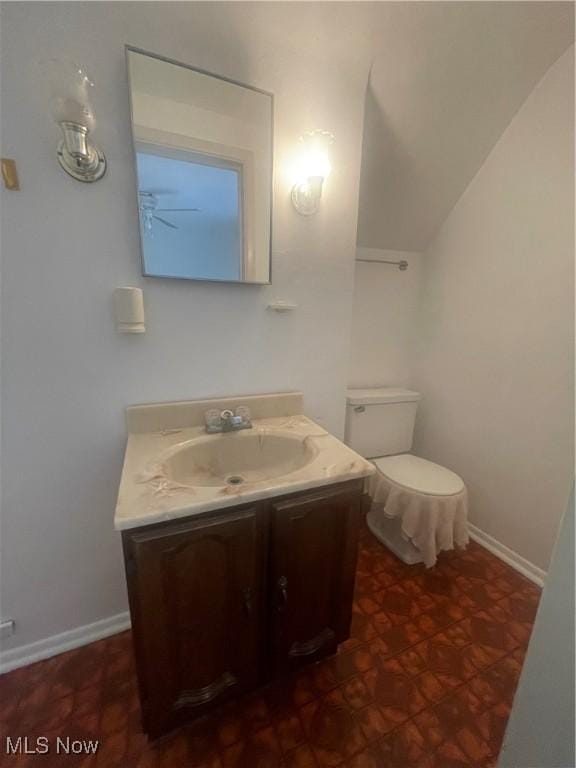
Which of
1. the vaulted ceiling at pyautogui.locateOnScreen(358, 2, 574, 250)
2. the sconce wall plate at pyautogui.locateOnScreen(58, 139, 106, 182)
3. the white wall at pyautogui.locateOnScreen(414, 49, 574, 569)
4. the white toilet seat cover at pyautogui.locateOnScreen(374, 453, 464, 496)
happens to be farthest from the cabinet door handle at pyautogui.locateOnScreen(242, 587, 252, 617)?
the vaulted ceiling at pyautogui.locateOnScreen(358, 2, 574, 250)

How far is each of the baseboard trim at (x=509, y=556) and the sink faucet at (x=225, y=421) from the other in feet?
5.09

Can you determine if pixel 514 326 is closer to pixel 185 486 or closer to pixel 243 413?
pixel 243 413

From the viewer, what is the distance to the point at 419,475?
160cm

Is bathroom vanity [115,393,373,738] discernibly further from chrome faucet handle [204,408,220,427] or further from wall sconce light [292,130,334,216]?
wall sconce light [292,130,334,216]

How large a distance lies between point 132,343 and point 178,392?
23 cm

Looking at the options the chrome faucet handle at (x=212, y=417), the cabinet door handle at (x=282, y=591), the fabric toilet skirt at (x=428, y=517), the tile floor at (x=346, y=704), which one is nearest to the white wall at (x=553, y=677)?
the tile floor at (x=346, y=704)

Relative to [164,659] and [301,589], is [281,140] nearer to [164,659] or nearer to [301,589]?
[301,589]

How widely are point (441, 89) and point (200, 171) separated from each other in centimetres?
105

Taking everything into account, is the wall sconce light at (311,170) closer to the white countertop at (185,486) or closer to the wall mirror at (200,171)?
the wall mirror at (200,171)

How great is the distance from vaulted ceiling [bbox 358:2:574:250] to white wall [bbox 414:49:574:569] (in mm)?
113

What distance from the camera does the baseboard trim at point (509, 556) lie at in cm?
152

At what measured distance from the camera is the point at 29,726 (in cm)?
94

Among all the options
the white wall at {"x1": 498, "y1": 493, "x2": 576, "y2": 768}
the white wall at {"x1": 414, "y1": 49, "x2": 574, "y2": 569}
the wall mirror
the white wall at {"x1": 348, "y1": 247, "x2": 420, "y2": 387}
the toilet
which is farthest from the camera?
the white wall at {"x1": 348, "y1": 247, "x2": 420, "y2": 387}

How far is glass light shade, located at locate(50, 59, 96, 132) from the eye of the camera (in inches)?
31.3
